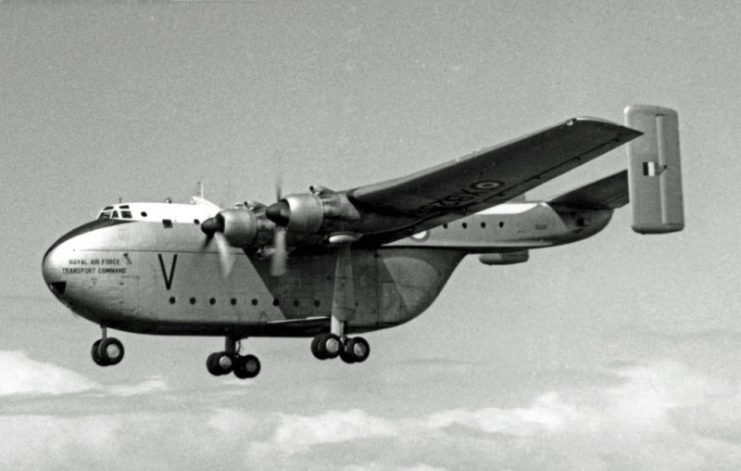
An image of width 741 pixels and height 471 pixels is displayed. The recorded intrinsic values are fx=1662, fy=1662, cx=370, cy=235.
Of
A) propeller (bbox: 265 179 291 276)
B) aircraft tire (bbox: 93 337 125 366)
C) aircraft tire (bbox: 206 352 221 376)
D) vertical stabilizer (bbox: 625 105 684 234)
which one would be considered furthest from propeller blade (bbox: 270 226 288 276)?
vertical stabilizer (bbox: 625 105 684 234)

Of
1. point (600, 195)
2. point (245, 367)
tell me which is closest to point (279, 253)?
point (245, 367)

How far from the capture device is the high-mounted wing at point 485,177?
30781 millimetres

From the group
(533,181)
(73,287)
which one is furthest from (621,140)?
(73,287)

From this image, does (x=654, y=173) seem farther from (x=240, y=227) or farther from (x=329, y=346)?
(x=240, y=227)

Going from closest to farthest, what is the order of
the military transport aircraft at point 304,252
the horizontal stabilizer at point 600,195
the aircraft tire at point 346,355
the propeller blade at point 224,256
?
1. the military transport aircraft at point 304,252
2. the aircraft tire at point 346,355
3. the propeller blade at point 224,256
4. the horizontal stabilizer at point 600,195

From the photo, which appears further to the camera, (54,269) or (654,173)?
(654,173)

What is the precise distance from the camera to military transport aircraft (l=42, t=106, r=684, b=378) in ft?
109

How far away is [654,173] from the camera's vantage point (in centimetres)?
3409

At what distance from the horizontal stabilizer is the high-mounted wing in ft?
9.98

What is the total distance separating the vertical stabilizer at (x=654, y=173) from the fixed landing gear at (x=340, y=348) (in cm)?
618

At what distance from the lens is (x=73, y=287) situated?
3341cm

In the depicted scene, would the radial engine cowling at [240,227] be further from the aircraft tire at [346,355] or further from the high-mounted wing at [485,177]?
the aircraft tire at [346,355]

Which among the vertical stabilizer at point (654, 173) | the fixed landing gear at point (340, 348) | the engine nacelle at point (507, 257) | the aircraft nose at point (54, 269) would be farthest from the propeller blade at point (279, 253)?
the vertical stabilizer at point (654, 173)

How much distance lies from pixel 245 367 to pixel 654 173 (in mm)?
9748
